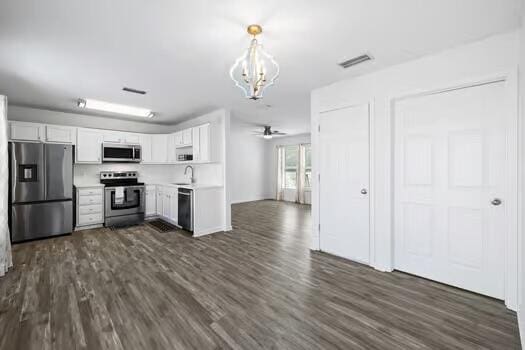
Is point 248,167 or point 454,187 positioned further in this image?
point 248,167

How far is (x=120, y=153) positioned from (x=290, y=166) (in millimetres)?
5920

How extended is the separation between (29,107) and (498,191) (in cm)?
765

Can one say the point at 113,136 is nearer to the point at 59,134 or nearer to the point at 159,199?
the point at 59,134

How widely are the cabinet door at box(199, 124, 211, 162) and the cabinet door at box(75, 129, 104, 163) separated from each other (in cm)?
234

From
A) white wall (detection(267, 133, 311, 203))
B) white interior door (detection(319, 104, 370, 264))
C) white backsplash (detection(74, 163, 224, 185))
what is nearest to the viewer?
white interior door (detection(319, 104, 370, 264))

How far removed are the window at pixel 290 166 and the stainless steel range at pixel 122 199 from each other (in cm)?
547

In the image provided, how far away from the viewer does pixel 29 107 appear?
4.74 m

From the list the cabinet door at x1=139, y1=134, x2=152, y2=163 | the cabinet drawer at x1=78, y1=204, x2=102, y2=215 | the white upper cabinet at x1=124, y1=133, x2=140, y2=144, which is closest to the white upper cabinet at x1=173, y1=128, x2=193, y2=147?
the cabinet door at x1=139, y1=134, x2=152, y2=163

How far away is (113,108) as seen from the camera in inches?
186

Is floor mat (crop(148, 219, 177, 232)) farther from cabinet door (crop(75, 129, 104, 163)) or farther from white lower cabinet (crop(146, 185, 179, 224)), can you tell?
cabinet door (crop(75, 129, 104, 163))

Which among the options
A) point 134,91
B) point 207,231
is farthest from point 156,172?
point 134,91

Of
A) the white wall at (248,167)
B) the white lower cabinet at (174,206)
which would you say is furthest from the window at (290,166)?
the white lower cabinet at (174,206)

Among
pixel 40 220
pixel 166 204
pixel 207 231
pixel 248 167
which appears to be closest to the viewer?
pixel 40 220

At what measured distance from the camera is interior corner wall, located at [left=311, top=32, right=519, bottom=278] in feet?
7.43
